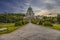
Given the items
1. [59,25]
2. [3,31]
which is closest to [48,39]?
[3,31]

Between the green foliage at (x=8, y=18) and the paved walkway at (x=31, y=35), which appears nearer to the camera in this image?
the paved walkway at (x=31, y=35)

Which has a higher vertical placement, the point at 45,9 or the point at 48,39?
the point at 45,9

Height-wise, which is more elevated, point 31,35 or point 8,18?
point 8,18

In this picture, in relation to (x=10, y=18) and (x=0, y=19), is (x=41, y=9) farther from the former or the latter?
(x=0, y=19)

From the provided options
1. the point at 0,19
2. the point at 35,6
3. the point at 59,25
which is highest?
the point at 35,6

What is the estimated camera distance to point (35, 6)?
48.1 ft

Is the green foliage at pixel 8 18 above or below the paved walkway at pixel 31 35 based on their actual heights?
above

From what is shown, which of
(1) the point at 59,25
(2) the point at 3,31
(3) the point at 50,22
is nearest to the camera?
(2) the point at 3,31

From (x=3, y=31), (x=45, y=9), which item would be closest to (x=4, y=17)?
(x=3, y=31)

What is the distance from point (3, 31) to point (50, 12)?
660 centimetres

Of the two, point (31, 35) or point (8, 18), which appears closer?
point (31, 35)

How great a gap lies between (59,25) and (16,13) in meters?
6.47

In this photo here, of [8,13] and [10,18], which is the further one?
[8,13]

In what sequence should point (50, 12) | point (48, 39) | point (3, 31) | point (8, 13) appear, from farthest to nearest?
point (50, 12)
point (8, 13)
point (3, 31)
point (48, 39)
